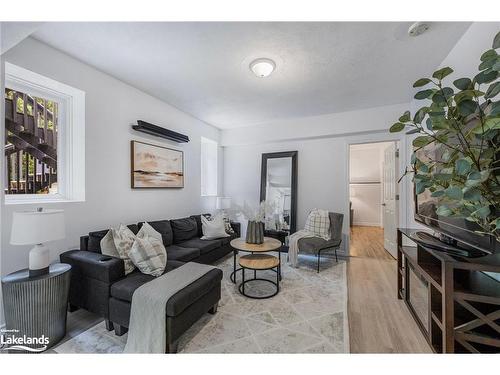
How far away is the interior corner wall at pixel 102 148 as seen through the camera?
1.89 metres

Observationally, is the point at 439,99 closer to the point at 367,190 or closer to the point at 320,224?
the point at 320,224

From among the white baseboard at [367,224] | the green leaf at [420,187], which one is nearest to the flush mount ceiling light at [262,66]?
the green leaf at [420,187]

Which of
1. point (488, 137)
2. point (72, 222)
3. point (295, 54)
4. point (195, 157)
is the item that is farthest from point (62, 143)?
point (488, 137)

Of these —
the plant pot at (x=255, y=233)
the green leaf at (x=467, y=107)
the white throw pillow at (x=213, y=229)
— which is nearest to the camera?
the green leaf at (x=467, y=107)

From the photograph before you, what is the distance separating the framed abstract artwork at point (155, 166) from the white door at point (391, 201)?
12.6ft

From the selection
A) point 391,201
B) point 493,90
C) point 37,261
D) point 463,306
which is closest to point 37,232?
point 37,261

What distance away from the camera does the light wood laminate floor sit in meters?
1.64

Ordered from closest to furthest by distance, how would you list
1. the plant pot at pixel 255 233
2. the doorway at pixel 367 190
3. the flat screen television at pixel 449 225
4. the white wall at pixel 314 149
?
the flat screen television at pixel 449 225 < the plant pot at pixel 255 233 < the white wall at pixel 314 149 < the doorway at pixel 367 190

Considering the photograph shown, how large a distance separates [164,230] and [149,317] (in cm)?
157

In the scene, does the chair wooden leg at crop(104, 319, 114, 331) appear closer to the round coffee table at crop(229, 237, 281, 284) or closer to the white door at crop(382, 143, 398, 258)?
the round coffee table at crop(229, 237, 281, 284)

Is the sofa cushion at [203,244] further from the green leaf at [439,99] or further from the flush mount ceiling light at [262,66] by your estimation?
the green leaf at [439,99]

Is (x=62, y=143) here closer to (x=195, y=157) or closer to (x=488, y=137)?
(x=195, y=157)

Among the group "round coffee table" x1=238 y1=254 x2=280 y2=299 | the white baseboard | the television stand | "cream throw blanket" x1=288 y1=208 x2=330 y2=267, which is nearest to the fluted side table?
"round coffee table" x1=238 y1=254 x2=280 y2=299

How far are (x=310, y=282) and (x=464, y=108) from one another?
2.42m
